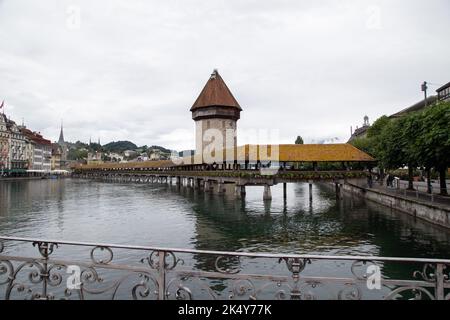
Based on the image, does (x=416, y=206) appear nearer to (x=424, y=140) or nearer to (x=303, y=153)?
(x=424, y=140)

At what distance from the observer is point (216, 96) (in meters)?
57.1

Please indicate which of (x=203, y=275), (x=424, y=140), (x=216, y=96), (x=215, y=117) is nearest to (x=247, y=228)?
(x=424, y=140)

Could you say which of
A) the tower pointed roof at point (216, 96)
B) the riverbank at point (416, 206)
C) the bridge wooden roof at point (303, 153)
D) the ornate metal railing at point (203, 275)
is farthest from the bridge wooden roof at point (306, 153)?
the tower pointed roof at point (216, 96)

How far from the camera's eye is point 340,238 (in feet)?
55.5

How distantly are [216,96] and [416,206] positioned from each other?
40.4m

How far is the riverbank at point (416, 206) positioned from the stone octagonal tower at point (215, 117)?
93.3 ft

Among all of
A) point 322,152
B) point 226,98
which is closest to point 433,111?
point 322,152

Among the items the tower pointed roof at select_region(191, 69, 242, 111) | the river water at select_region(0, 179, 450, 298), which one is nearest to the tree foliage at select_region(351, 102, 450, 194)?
the river water at select_region(0, 179, 450, 298)

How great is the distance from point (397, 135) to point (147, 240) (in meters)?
24.0

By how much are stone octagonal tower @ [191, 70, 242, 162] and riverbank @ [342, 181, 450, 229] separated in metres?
28.4

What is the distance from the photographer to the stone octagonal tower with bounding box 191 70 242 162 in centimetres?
5638

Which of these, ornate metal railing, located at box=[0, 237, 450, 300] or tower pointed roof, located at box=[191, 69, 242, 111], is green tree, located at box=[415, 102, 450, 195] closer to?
ornate metal railing, located at box=[0, 237, 450, 300]
